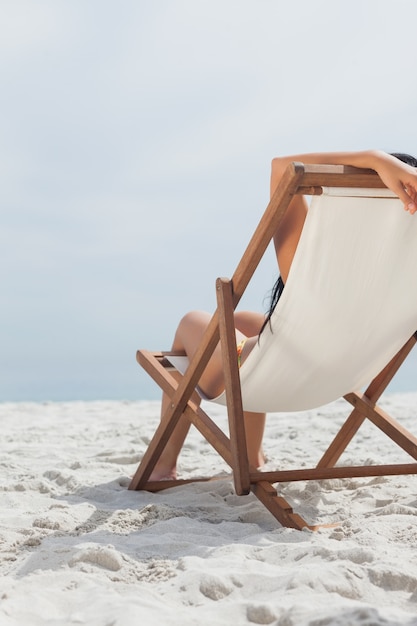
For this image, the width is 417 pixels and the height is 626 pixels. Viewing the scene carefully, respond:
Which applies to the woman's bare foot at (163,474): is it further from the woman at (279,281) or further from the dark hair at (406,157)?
the dark hair at (406,157)

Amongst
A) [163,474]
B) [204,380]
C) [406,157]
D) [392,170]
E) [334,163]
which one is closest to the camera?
[392,170]

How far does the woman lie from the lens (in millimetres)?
1965

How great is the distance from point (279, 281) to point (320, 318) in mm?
239

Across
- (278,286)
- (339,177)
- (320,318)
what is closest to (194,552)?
(320,318)

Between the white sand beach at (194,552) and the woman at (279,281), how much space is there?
266 mm

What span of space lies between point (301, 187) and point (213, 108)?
23.5 metres

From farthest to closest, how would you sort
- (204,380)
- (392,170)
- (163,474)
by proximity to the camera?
(163,474)
(204,380)
(392,170)

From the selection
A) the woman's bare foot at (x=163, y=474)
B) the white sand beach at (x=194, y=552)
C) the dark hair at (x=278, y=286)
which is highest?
the dark hair at (x=278, y=286)

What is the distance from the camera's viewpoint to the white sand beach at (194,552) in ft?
4.91

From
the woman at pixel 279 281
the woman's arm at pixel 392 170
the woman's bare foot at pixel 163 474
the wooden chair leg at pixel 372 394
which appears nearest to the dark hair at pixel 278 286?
the woman at pixel 279 281

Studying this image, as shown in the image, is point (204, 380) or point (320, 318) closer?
point (320, 318)

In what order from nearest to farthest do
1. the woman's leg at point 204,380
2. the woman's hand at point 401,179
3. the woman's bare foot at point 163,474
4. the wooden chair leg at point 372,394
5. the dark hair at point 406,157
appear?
the woman's hand at point 401,179 → the dark hair at point 406,157 → the woman's leg at point 204,380 → the wooden chair leg at point 372,394 → the woman's bare foot at point 163,474

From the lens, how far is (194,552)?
6.44 ft

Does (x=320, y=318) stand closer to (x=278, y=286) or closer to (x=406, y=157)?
(x=278, y=286)
